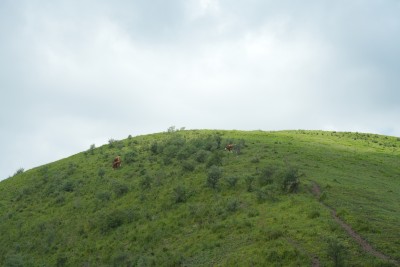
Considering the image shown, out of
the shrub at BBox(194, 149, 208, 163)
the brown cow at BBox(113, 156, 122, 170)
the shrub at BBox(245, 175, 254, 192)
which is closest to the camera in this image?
the shrub at BBox(245, 175, 254, 192)

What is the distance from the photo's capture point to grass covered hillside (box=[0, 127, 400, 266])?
1137 inches

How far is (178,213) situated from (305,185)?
12.1 m

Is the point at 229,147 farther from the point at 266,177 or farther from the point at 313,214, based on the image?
the point at 313,214

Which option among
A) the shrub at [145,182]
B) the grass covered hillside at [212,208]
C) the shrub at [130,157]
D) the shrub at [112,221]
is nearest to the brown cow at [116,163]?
the grass covered hillside at [212,208]

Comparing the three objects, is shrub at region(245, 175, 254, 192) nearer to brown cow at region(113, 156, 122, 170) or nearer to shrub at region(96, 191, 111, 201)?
shrub at region(96, 191, 111, 201)

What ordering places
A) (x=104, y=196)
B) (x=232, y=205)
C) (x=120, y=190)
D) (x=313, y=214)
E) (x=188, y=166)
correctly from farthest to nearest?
(x=188, y=166), (x=120, y=190), (x=104, y=196), (x=232, y=205), (x=313, y=214)

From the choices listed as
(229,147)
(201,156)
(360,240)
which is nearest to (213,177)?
(201,156)

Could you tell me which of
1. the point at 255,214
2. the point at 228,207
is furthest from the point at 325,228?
the point at 228,207

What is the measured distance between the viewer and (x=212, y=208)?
38531 mm

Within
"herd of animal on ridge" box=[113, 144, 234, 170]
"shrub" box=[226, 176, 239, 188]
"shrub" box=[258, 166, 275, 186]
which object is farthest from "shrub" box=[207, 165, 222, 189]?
"herd of animal on ridge" box=[113, 144, 234, 170]

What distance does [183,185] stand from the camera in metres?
46.7

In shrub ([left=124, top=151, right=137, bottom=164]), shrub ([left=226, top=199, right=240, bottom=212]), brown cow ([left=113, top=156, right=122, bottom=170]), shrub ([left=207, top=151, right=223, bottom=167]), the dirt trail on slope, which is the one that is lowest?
the dirt trail on slope

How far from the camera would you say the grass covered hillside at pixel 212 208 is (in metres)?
28.9

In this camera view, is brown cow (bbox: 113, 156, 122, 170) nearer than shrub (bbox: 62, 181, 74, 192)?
No
